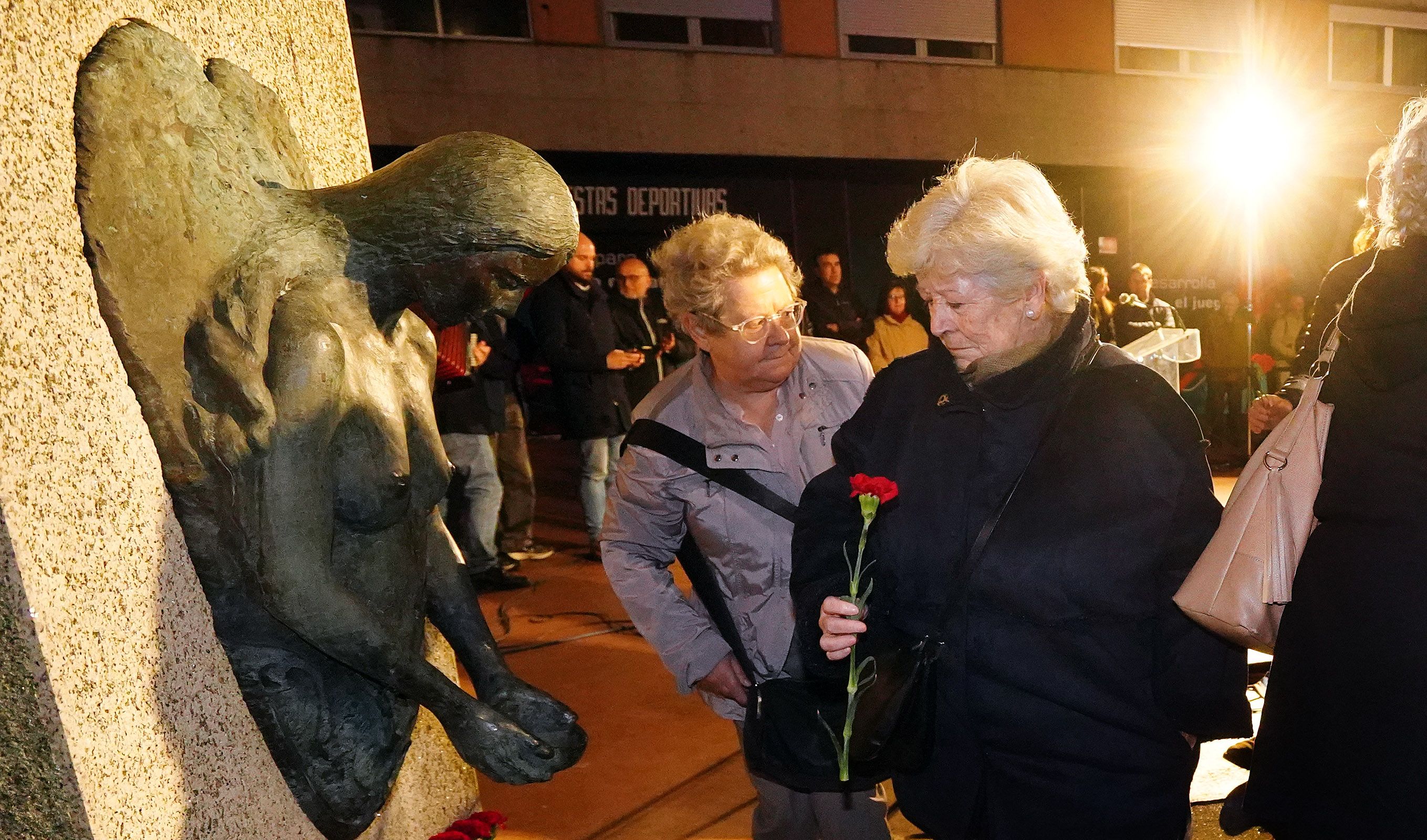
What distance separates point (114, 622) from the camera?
1.39 m

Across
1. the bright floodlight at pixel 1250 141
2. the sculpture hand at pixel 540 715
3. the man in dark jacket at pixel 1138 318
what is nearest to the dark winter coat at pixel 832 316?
the man in dark jacket at pixel 1138 318

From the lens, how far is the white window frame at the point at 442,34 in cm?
1192

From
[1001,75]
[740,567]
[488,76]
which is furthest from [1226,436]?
[740,567]

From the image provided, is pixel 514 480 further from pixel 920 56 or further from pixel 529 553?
pixel 920 56

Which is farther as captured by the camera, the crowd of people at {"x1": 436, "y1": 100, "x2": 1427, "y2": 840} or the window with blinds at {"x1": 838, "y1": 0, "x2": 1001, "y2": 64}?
the window with blinds at {"x1": 838, "y1": 0, "x2": 1001, "y2": 64}

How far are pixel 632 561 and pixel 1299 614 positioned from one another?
4.68 feet

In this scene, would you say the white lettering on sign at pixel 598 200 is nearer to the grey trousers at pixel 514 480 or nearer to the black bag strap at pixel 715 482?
the grey trousers at pixel 514 480

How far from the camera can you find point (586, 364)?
7.02 m

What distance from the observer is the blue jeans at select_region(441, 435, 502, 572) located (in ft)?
20.5

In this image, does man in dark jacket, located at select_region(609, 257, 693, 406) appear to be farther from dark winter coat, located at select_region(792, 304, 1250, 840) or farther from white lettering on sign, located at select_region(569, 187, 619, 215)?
dark winter coat, located at select_region(792, 304, 1250, 840)

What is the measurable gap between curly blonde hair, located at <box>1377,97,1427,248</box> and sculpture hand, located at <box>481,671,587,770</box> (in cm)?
154

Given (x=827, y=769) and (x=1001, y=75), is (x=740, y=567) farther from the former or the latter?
(x=1001, y=75)

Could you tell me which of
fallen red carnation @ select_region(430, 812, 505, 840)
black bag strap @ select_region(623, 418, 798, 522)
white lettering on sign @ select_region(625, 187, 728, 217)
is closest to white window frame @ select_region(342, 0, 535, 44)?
white lettering on sign @ select_region(625, 187, 728, 217)

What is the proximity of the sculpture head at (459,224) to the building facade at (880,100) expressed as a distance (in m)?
10.8
